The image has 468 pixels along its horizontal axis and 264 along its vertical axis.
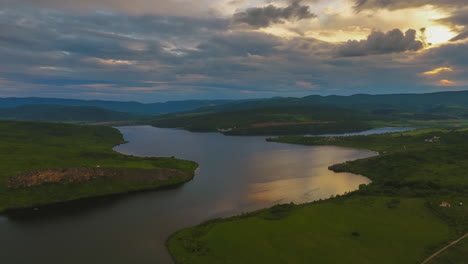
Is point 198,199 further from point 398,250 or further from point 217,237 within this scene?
point 398,250

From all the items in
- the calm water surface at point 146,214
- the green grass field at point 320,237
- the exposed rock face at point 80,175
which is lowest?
the calm water surface at point 146,214

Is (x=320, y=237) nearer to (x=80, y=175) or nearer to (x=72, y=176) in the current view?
(x=80, y=175)

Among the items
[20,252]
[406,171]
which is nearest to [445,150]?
[406,171]

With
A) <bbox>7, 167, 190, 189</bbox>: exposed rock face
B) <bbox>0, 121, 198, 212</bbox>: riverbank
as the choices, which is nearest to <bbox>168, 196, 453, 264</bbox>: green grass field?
<bbox>0, 121, 198, 212</bbox>: riverbank

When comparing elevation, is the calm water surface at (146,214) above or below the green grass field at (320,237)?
below

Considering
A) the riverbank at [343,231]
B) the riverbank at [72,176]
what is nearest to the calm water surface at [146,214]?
the riverbank at [72,176]

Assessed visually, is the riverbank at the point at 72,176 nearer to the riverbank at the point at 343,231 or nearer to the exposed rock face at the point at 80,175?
the exposed rock face at the point at 80,175
